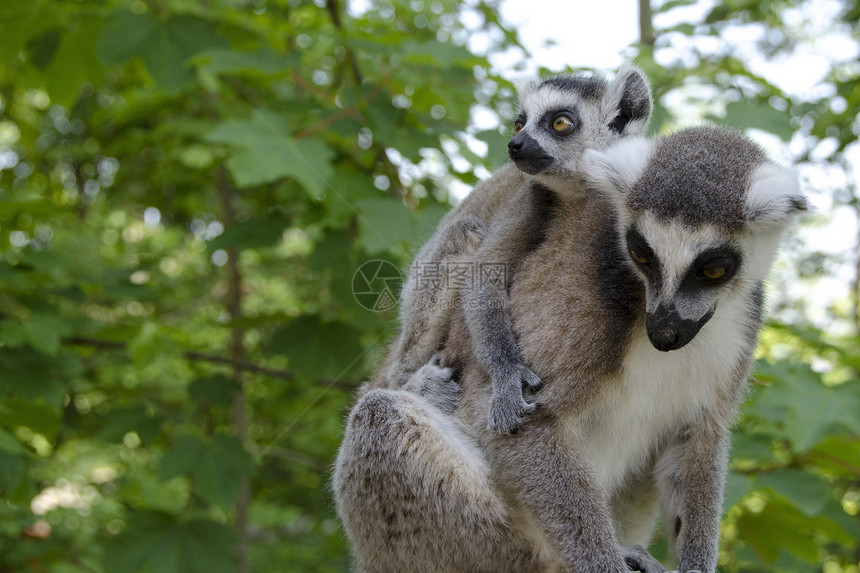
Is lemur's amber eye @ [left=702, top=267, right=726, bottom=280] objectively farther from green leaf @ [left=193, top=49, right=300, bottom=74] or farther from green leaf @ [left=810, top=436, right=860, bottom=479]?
green leaf @ [left=193, top=49, right=300, bottom=74]

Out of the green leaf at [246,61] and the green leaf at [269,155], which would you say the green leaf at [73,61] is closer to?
the green leaf at [246,61]

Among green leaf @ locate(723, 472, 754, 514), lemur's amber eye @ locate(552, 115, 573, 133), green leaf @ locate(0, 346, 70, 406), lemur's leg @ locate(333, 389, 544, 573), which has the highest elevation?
lemur's amber eye @ locate(552, 115, 573, 133)

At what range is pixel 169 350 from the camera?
3.91 meters

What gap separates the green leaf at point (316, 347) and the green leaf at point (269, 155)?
3.53 ft

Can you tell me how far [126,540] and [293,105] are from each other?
115 inches

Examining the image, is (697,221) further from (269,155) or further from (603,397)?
(269,155)

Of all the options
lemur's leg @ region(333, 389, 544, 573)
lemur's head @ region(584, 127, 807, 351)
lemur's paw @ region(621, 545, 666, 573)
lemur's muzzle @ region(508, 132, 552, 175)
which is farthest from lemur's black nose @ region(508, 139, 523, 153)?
lemur's paw @ region(621, 545, 666, 573)

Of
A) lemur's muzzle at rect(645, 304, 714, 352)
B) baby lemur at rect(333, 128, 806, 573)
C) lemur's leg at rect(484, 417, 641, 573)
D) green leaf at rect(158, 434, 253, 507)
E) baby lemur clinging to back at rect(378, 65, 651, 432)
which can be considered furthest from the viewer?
green leaf at rect(158, 434, 253, 507)

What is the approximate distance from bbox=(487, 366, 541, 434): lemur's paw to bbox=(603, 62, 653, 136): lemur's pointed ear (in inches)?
57.8

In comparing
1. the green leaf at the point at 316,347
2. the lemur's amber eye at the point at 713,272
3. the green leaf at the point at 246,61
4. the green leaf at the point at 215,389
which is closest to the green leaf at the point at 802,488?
the lemur's amber eye at the point at 713,272

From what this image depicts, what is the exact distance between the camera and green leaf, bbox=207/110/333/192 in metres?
3.24

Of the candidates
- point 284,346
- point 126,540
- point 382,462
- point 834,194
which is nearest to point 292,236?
point 284,346

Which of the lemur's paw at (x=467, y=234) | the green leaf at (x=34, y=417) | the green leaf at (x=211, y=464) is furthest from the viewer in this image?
the green leaf at (x=211, y=464)

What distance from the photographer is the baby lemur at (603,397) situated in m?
2.06
